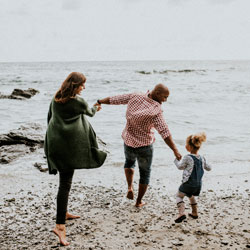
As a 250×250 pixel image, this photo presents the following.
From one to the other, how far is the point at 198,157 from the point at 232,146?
5435 mm

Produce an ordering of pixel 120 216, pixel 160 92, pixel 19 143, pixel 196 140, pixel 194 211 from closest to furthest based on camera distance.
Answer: pixel 196 140 → pixel 160 92 → pixel 194 211 → pixel 120 216 → pixel 19 143

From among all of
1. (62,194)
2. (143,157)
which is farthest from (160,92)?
(62,194)

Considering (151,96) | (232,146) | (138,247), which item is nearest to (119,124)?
(232,146)

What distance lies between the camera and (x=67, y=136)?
3.46m

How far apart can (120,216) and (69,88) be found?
199 centimetres

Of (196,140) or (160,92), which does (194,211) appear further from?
(160,92)

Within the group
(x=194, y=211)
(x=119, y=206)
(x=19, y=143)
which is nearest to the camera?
(x=194, y=211)

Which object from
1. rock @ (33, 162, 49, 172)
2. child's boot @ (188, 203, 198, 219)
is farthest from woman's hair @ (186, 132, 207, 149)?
rock @ (33, 162, 49, 172)

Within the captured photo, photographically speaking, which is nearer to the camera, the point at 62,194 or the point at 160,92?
the point at 62,194

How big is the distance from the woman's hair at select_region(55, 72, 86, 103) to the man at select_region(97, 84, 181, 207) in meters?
0.98

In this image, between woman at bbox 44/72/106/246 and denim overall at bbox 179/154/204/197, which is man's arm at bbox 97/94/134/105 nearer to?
woman at bbox 44/72/106/246

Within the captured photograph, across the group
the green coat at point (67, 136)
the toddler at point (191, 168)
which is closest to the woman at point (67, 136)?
the green coat at point (67, 136)

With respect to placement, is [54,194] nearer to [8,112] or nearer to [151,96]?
[151,96]

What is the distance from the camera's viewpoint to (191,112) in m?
16.0
